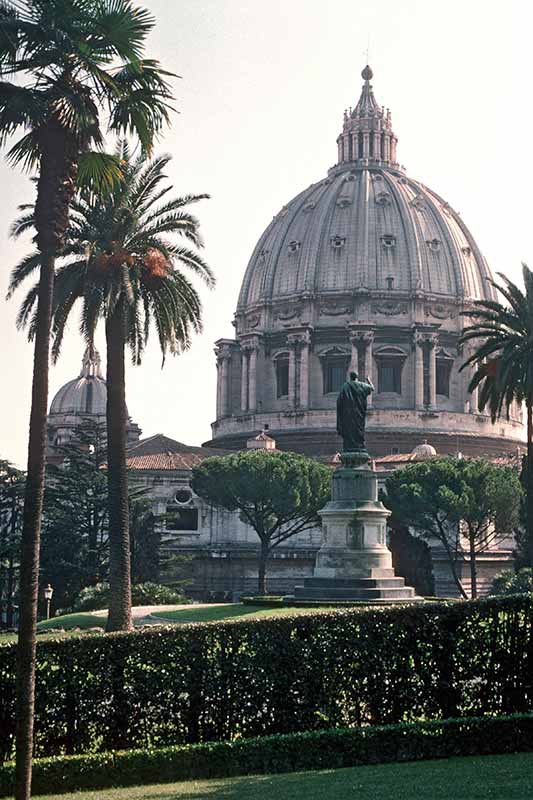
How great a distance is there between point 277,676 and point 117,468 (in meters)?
14.2

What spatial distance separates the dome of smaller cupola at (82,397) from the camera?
4953 inches

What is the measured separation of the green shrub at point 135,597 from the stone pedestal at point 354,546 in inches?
525

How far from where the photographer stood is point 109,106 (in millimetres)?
16609

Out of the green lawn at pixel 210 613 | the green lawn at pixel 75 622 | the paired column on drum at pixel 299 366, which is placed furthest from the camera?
the paired column on drum at pixel 299 366

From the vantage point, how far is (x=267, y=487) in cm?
6619

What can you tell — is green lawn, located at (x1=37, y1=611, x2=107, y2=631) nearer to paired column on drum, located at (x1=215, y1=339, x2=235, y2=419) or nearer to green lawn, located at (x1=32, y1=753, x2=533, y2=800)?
green lawn, located at (x1=32, y1=753, x2=533, y2=800)

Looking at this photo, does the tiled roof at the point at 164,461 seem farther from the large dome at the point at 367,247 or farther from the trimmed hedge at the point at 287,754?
the trimmed hedge at the point at 287,754

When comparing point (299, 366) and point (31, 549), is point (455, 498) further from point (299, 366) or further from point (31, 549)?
point (31, 549)

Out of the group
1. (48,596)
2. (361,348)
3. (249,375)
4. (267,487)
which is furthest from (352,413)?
(249,375)

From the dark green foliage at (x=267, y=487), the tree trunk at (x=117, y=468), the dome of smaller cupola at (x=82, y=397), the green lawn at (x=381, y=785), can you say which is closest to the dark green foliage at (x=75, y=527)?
the dark green foliage at (x=267, y=487)

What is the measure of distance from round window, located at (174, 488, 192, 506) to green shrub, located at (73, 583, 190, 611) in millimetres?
29459

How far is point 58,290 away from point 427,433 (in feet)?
223

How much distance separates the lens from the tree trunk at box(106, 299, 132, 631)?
30188 mm

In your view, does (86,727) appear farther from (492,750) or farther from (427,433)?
(427,433)
